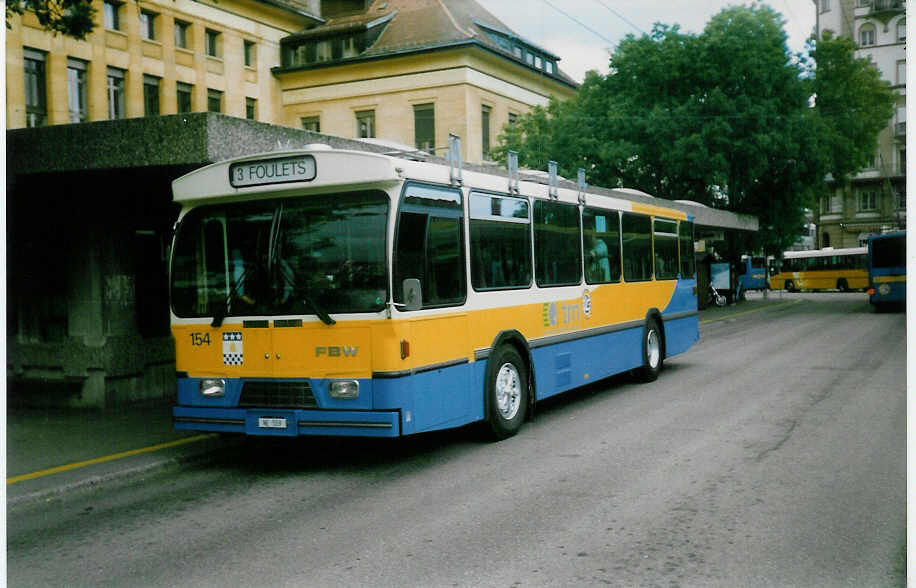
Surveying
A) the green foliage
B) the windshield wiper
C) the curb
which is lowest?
the curb

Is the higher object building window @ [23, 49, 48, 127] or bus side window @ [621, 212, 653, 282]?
building window @ [23, 49, 48, 127]

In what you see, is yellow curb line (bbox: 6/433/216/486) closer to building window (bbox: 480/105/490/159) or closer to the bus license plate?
the bus license plate

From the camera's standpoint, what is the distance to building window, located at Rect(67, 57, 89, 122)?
34.0 m

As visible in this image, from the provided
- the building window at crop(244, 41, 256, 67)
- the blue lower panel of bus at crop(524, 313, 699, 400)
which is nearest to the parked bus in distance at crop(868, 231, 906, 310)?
the blue lower panel of bus at crop(524, 313, 699, 400)

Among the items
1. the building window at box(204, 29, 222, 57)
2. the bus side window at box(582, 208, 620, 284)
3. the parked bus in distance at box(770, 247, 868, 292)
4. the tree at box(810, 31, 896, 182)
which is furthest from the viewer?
the parked bus in distance at box(770, 247, 868, 292)

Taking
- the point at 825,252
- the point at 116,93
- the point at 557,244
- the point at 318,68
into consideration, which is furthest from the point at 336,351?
the point at 825,252

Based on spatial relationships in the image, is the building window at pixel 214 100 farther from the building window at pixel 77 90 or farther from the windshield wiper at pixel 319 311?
the windshield wiper at pixel 319 311

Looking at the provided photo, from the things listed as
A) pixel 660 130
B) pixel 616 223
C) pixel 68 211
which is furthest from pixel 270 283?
pixel 660 130

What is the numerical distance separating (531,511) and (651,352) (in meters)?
7.93

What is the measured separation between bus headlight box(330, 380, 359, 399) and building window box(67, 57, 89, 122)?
1163 inches

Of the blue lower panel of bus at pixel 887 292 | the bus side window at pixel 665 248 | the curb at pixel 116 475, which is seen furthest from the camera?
the blue lower panel of bus at pixel 887 292

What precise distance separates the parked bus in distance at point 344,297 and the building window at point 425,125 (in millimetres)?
35671

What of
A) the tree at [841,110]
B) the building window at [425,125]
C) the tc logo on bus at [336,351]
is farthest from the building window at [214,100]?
the tc logo on bus at [336,351]

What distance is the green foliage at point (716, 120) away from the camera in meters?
29.8
